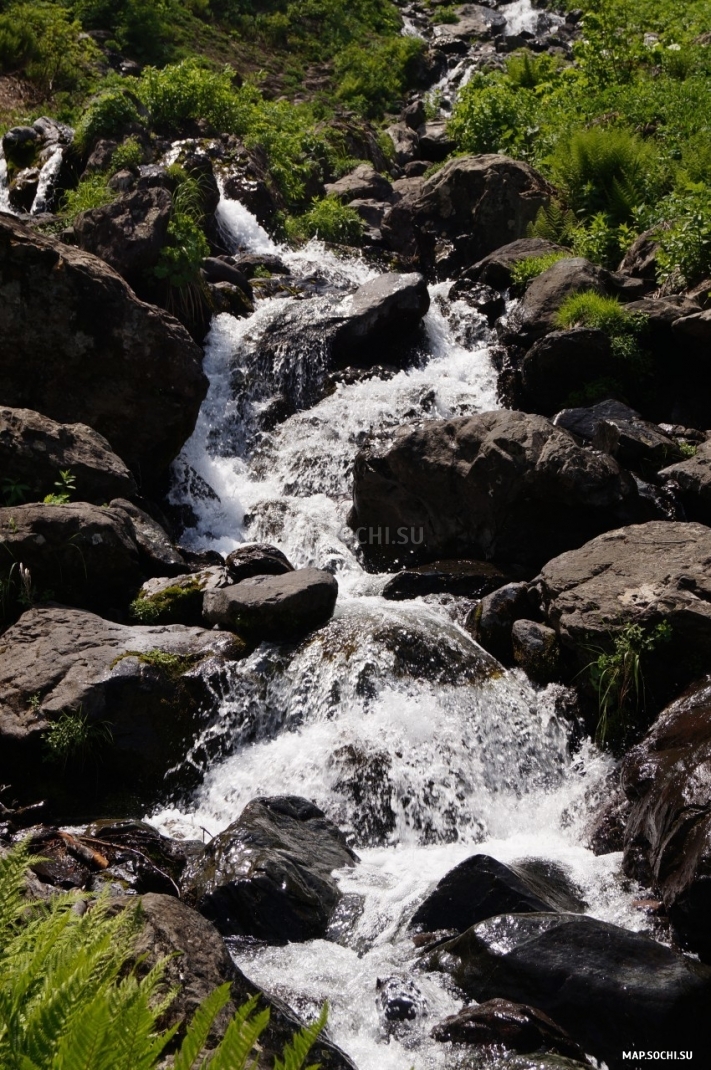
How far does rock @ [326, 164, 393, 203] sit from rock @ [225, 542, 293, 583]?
12.0 m

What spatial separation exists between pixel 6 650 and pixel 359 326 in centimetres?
747

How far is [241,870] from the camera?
18.7 feet

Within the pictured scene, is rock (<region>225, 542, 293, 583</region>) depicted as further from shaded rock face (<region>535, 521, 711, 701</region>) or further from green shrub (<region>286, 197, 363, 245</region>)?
green shrub (<region>286, 197, 363, 245</region>)

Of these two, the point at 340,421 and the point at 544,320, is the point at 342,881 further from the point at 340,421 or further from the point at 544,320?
the point at 544,320

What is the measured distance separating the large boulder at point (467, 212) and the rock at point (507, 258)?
120 centimetres

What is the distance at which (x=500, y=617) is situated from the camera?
28.3ft

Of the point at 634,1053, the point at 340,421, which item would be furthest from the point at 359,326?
the point at 634,1053

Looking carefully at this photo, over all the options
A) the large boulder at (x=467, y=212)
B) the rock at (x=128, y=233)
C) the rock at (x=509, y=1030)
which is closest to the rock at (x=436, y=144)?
the large boulder at (x=467, y=212)

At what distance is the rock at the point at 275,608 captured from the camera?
8484 millimetres

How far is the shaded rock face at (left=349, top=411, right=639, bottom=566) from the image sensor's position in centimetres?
937

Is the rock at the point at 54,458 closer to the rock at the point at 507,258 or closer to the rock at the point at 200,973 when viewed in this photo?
the rock at the point at 200,973

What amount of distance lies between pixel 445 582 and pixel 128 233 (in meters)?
6.48

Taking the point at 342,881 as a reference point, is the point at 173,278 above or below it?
above

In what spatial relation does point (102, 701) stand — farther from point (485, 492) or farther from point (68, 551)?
point (485, 492)
